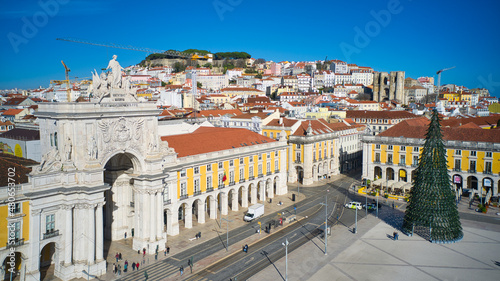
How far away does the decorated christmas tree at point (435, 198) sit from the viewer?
43.2 metres

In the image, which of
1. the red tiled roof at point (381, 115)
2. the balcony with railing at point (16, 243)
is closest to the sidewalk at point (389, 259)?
the balcony with railing at point (16, 243)

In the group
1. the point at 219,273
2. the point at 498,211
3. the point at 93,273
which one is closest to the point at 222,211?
the point at 219,273

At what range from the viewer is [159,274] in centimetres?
3581

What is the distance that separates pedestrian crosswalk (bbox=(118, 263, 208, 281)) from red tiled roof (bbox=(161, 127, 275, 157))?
14686 mm

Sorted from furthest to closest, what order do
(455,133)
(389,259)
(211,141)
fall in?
(455,133) < (211,141) < (389,259)

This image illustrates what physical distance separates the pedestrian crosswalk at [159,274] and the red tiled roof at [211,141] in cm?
1469

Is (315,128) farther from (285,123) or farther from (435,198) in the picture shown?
(435,198)

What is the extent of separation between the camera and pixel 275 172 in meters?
62.3

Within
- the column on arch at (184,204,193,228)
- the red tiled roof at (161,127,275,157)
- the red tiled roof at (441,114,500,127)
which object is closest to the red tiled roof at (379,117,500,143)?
the red tiled roof at (441,114,500,127)

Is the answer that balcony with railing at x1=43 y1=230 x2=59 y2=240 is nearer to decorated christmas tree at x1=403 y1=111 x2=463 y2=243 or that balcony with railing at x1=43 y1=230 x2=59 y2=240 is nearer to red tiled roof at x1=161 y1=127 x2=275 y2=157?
red tiled roof at x1=161 y1=127 x2=275 y2=157

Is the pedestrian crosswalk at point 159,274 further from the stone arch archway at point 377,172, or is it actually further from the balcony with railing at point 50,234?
the stone arch archway at point 377,172

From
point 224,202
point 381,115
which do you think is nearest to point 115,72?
point 224,202

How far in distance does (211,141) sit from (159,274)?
22093 millimetres

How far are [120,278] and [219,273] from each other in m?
8.81
